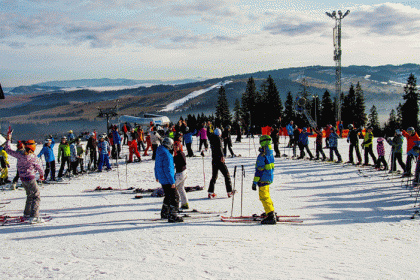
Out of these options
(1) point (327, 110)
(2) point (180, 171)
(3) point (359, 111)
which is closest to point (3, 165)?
(2) point (180, 171)

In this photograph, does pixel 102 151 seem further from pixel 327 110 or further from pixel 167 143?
pixel 327 110

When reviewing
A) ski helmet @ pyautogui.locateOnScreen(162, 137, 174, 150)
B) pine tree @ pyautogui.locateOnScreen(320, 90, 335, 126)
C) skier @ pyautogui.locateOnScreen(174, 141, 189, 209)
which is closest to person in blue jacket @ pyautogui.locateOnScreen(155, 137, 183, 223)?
ski helmet @ pyautogui.locateOnScreen(162, 137, 174, 150)

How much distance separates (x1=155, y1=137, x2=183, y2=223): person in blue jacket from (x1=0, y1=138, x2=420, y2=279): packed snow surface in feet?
0.92

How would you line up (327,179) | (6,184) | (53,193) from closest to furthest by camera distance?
(53,193), (327,179), (6,184)

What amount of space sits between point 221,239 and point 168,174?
1.71 metres

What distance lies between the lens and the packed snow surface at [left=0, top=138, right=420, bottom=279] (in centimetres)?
456

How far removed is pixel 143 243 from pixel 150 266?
3.29 feet

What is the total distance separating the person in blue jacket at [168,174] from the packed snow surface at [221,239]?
0.28m

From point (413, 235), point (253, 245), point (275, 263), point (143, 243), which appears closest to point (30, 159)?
point (143, 243)

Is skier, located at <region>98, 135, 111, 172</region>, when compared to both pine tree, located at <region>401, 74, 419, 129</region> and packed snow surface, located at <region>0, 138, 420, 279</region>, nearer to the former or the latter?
packed snow surface, located at <region>0, 138, 420, 279</region>

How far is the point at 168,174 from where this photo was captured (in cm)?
671

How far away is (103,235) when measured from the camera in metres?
6.14

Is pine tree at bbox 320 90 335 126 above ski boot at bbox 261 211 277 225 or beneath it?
above

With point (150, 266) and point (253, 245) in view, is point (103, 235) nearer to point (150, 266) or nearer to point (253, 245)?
point (150, 266)
